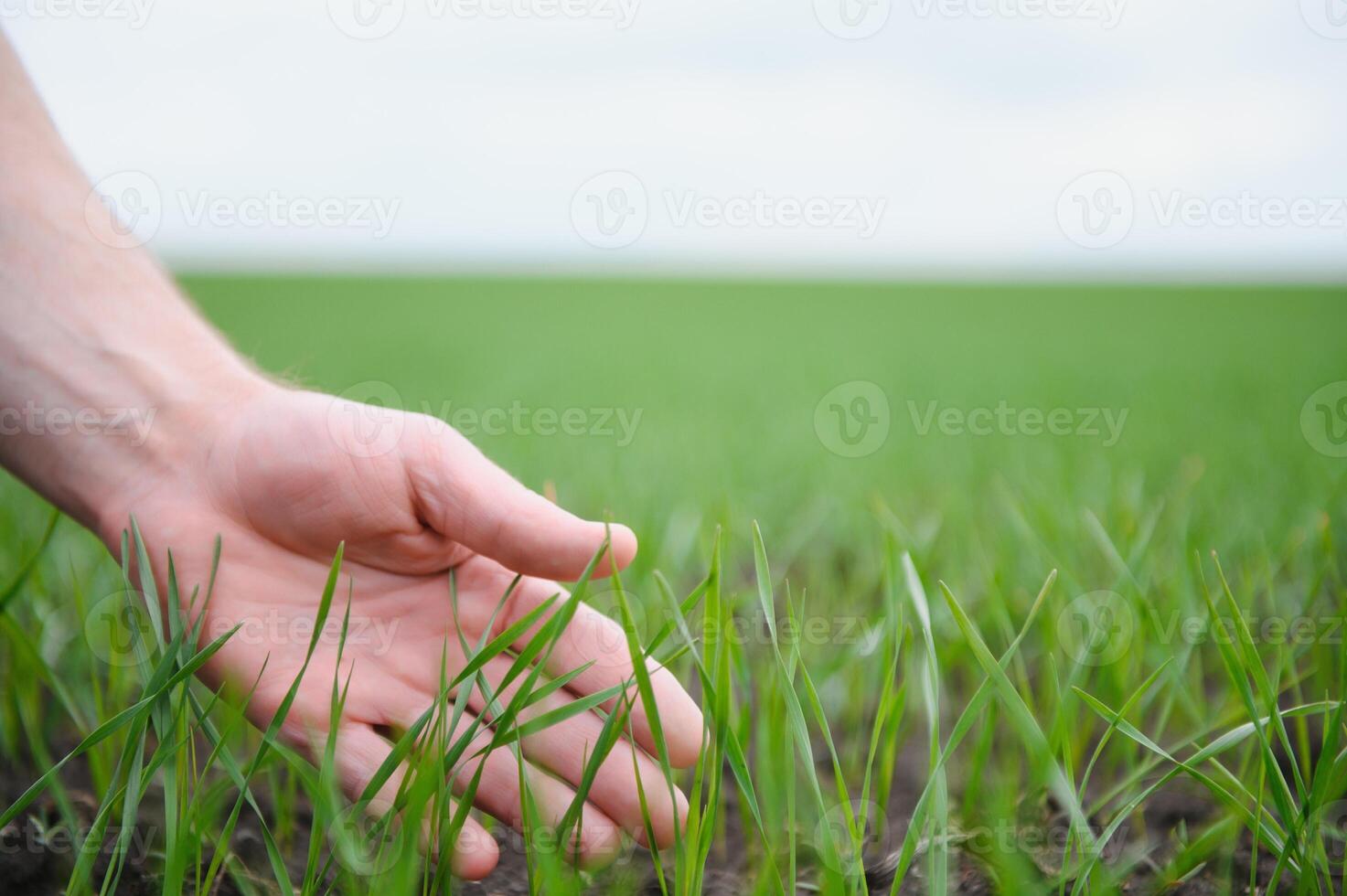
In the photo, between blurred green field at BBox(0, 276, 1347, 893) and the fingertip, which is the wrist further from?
the fingertip

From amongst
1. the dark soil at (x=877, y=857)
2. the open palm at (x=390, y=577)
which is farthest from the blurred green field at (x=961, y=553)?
the open palm at (x=390, y=577)

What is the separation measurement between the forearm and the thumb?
0.40 metres

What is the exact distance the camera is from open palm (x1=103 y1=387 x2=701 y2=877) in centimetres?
91

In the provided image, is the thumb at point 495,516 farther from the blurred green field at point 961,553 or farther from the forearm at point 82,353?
the forearm at point 82,353

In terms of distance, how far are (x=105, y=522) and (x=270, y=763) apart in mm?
436

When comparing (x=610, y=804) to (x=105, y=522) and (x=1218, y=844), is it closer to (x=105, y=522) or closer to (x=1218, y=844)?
(x=1218, y=844)

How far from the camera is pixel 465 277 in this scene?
2089 centimetres

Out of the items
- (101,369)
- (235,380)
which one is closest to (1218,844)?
(235,380)

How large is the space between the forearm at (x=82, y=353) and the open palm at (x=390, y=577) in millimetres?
60

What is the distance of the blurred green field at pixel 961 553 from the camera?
873 mm

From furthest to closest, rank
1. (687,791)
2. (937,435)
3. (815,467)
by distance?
(937,435) → (815,467) → (687,791)

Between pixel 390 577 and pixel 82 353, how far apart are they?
56 cm

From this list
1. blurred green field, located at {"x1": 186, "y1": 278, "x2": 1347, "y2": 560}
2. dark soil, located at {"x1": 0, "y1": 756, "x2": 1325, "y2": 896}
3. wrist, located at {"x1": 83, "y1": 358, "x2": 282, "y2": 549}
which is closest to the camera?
dark soil, located at {"x1": 0, "y1": 756, "x2": 1325, "y2": 896}


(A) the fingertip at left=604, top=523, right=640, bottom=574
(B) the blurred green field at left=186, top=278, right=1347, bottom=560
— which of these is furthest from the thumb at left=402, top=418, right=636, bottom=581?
(B) the blurred green field at left=186, top=278, right=1347, bottom=560
